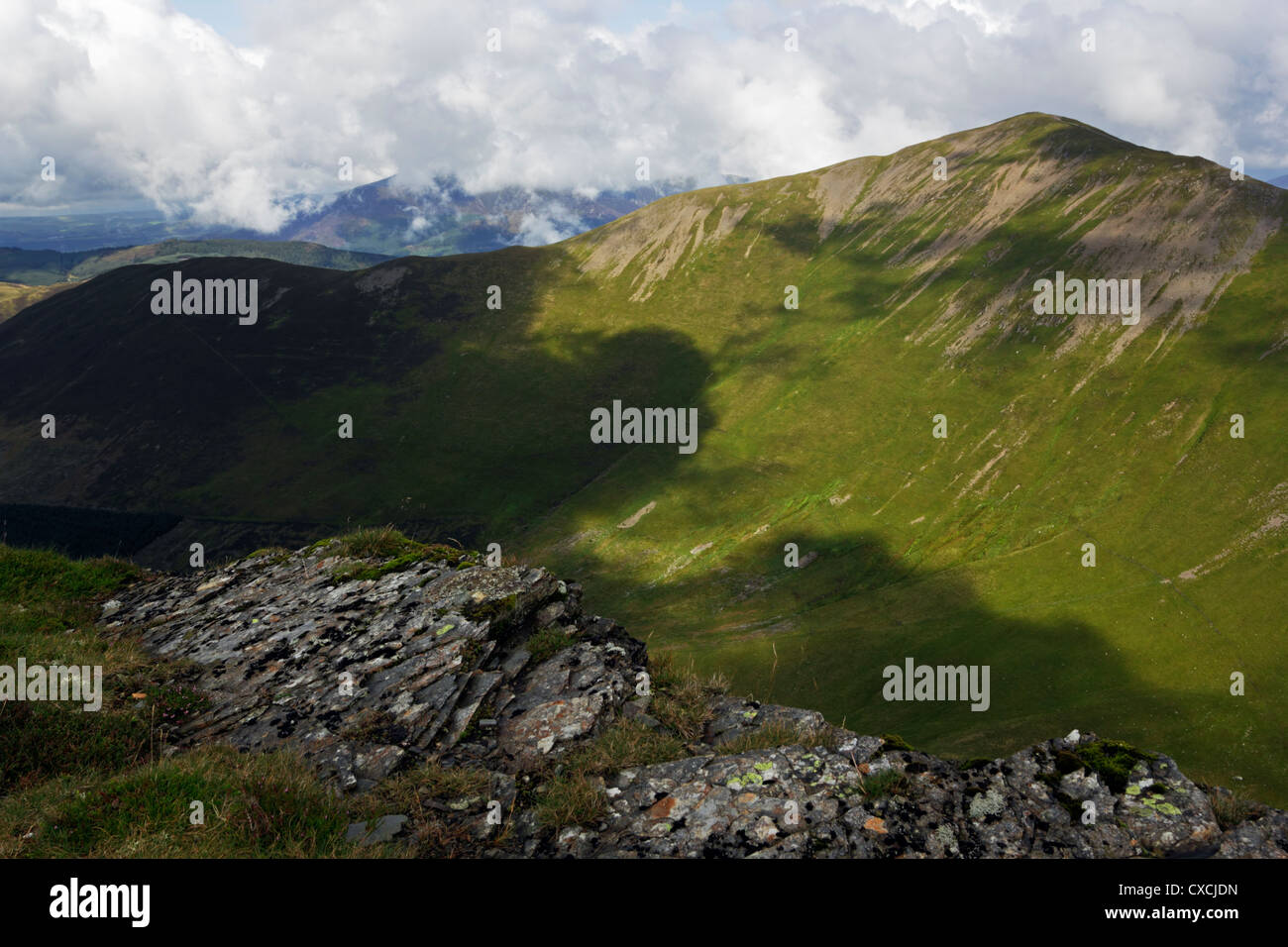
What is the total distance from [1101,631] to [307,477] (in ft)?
519

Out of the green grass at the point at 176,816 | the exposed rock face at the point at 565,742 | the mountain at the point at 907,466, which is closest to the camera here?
the green grass at the point at 176,816

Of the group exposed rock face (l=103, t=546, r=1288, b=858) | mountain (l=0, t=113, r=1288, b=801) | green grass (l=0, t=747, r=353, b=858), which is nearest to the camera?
green grass (l=0, t=747, r=353, b=858)

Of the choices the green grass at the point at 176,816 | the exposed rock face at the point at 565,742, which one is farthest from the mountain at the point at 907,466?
the green grass at the point at 176,816

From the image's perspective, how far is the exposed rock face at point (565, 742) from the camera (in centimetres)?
878

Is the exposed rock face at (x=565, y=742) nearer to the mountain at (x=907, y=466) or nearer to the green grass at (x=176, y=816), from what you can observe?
the green grass at (x=176, y=816)

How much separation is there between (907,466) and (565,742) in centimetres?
13310

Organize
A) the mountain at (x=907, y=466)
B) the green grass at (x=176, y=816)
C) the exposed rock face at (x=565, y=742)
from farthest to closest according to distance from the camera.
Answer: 1. the mountain at (x=907, y=466)
2. the exposed rock face at (x=565, y=742)
3. the green grass at (x=176, y=816)

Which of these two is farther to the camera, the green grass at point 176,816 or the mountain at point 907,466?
the mountain at point 907,466

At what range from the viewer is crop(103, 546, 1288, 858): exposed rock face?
878 centimetres

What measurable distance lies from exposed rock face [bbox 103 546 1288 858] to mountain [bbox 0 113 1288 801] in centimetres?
3827

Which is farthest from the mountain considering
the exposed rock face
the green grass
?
the green grass

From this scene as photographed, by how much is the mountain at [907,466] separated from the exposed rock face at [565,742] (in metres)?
38.3

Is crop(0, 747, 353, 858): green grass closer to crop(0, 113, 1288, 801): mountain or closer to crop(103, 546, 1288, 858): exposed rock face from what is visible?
crop(103, 546, 1288, 858): exposed rock face
